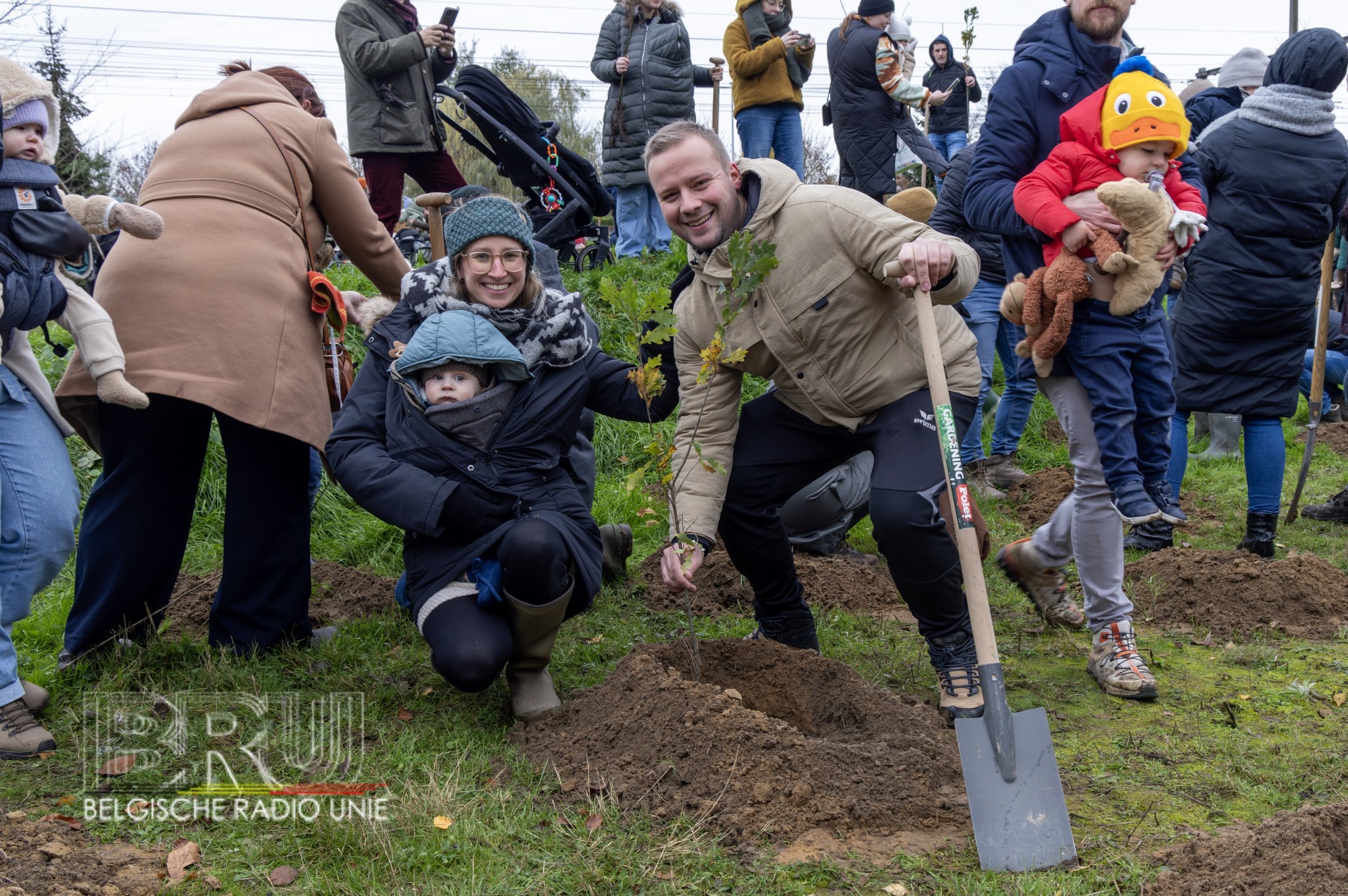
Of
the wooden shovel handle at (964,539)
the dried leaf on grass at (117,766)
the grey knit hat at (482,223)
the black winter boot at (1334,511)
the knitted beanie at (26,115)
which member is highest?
the knitted beanie at (26,115)

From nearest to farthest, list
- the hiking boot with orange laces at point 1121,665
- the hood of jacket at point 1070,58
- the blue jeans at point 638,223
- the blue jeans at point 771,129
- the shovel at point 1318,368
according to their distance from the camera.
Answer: the hiking boot with orange laces at point 1121,665, the hood of jacket at point 1070,58, the shovel at point 1318,368, the blue jeans at point 771,129, the blue jeans at point 638,223

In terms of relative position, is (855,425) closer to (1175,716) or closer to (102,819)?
(1175,716)

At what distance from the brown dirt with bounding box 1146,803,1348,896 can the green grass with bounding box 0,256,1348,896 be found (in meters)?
0.10

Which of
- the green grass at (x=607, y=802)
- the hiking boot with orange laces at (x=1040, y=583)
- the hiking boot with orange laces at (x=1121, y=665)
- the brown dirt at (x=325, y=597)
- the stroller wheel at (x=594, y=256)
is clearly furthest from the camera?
the stroller wheel at (x=594, y=256)

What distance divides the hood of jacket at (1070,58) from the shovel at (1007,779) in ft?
6.49

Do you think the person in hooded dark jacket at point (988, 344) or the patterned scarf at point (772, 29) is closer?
the person in hooded dark jacket at point (988, 344)

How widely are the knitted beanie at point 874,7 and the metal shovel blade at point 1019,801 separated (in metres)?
6.62

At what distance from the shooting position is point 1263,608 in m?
4.42

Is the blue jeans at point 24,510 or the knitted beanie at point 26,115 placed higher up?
the knitted beanie at point 26,115

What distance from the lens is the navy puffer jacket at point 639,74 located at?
839cm

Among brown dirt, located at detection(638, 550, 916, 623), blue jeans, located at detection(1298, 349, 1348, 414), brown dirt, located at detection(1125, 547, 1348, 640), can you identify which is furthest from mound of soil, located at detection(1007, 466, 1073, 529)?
blue jeans, located at detection(1298, 349, 1348, 414)

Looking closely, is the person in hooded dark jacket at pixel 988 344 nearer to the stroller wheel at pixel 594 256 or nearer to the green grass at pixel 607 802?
the green grass at pixel 607 802

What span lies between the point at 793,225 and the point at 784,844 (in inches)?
72.1

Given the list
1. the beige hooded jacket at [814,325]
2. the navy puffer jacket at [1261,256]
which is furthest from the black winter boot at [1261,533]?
the beige hooded jacket at [814,325]
